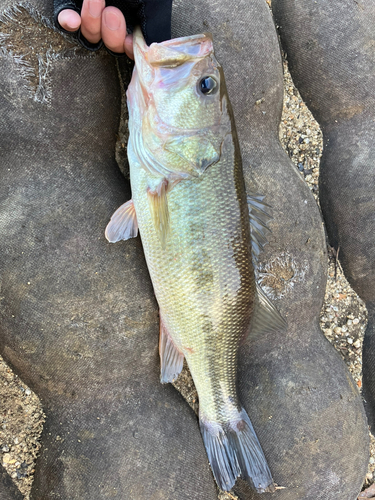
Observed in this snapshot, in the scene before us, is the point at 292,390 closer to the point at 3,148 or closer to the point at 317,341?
the point at 317,341

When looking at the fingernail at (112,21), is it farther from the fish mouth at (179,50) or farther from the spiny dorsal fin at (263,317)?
the spiny dorsal fin at (263,317)

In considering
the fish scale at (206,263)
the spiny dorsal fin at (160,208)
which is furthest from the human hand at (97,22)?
the spiny dorsal fin at (160,208)

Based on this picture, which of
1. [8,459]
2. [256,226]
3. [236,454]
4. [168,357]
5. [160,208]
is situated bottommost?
[236,454]

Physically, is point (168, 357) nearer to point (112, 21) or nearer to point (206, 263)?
point (206, 263)

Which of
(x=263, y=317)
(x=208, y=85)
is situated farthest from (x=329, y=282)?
(x=208, y=85)

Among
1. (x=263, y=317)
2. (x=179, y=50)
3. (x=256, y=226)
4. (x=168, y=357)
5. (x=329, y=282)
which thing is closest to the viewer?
(x=179, y=50)

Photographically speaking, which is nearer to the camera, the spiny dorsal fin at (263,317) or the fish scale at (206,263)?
the fish scale at (206,263)

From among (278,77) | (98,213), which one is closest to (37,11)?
(98,213)
